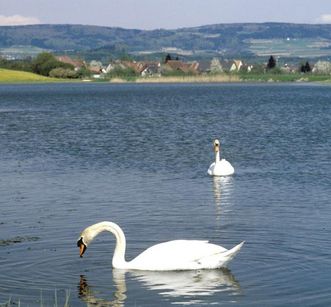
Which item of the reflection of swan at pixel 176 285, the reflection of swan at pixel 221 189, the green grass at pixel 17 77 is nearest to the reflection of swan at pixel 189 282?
the reflection of swan at pixel 176 285

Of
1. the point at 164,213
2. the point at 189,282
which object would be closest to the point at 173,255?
the point at 189,282

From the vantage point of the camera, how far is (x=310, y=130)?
50.9m

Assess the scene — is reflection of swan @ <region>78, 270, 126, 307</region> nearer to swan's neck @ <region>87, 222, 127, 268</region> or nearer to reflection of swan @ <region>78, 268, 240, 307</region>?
reflection of swan @ <region>78, 268, 240, 307</region>

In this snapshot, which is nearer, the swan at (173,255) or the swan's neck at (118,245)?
the swan at (173,255)

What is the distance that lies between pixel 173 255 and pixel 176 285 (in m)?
0.70

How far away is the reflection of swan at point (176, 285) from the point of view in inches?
567

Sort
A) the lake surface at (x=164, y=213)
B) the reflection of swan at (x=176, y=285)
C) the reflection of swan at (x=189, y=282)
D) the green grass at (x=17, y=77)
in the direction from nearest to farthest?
the reflection of swan at (x=176, y=285)
the reflection of swan at (x=189, y=282)
the lake surface at (x=164, y=213)
the green grass at (x=17, y=77)

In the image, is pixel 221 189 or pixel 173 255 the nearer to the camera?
pixel 173 255

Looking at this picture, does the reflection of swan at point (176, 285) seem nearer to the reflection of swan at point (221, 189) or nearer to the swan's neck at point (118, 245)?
the swan's neck at point (118, 245)

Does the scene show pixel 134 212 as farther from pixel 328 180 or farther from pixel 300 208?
pixel 328 180

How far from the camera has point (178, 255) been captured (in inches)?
614

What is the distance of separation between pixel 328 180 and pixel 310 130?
77.7ft

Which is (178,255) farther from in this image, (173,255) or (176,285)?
(176,285)

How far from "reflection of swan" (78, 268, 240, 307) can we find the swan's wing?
0.14 meters
